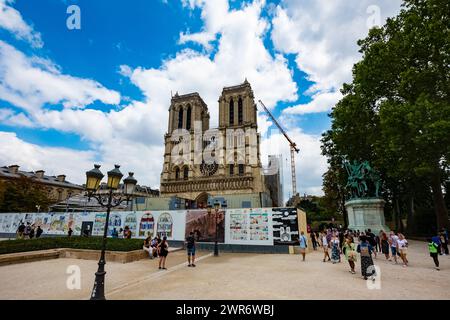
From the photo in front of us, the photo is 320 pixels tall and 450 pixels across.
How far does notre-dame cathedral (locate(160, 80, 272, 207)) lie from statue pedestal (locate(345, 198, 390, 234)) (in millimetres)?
19014

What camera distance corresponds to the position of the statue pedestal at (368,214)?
2050 centimetres

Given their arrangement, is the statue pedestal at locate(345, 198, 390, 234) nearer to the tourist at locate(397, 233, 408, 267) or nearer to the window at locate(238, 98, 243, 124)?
the tourist at locate(397, 233, 408, 267)

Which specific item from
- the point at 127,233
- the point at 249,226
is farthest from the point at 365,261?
the point at 127,233

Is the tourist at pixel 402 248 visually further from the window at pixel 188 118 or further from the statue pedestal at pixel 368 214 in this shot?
the window at pixel 188 118

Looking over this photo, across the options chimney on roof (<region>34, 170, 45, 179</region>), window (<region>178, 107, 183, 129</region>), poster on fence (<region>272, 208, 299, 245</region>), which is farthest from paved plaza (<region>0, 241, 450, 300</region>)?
chimney on roof (<region>34, 170, 45, 179</region>)

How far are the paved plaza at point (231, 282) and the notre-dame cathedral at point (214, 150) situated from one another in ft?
99.4

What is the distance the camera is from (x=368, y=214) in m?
21.1

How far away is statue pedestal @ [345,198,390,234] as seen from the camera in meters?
20.5

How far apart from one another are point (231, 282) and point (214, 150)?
1638 inches

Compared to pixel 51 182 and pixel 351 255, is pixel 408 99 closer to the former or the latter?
pixel 351 255

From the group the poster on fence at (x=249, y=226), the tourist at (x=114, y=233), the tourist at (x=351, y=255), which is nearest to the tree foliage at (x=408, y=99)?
the tourist at (x=351, y=255)

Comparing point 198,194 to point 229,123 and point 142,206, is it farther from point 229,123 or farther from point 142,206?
point 142,206
